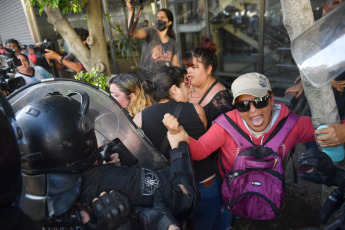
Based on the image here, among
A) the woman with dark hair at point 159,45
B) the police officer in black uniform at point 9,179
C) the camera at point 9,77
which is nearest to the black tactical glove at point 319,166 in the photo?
the police officer in black uniform at point 9,179

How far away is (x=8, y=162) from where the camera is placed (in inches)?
29.9

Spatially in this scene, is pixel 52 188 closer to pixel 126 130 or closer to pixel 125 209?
pixel 125 209

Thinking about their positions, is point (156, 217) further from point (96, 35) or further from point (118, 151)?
point (96, 35)

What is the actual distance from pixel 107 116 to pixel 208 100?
1.18 m

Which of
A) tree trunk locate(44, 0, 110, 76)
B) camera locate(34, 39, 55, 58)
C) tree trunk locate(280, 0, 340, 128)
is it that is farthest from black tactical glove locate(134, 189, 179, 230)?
camera locate(34, 39, 55, 58)

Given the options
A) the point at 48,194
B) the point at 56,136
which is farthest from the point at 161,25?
the point at 48,194

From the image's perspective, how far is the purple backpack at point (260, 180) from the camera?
1667mm

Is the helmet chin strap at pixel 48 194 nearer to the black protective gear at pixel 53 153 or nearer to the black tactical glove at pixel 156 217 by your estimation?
the black protective gear at pixel 53 153

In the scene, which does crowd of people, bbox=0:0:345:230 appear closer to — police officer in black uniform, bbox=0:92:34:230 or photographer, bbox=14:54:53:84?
police officer in black uniform, bbox=0:92:34:230

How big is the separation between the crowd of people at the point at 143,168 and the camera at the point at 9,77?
1.35 meters

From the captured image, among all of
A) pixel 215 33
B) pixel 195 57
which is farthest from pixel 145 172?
pixel 215 33

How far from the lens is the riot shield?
150 centimetres

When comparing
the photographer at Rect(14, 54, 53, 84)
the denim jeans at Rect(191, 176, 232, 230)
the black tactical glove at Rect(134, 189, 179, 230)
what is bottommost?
the denim jeans at Rect(191, 176, 232, 230)

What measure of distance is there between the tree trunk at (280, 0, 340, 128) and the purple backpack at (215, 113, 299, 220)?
0.17 m
